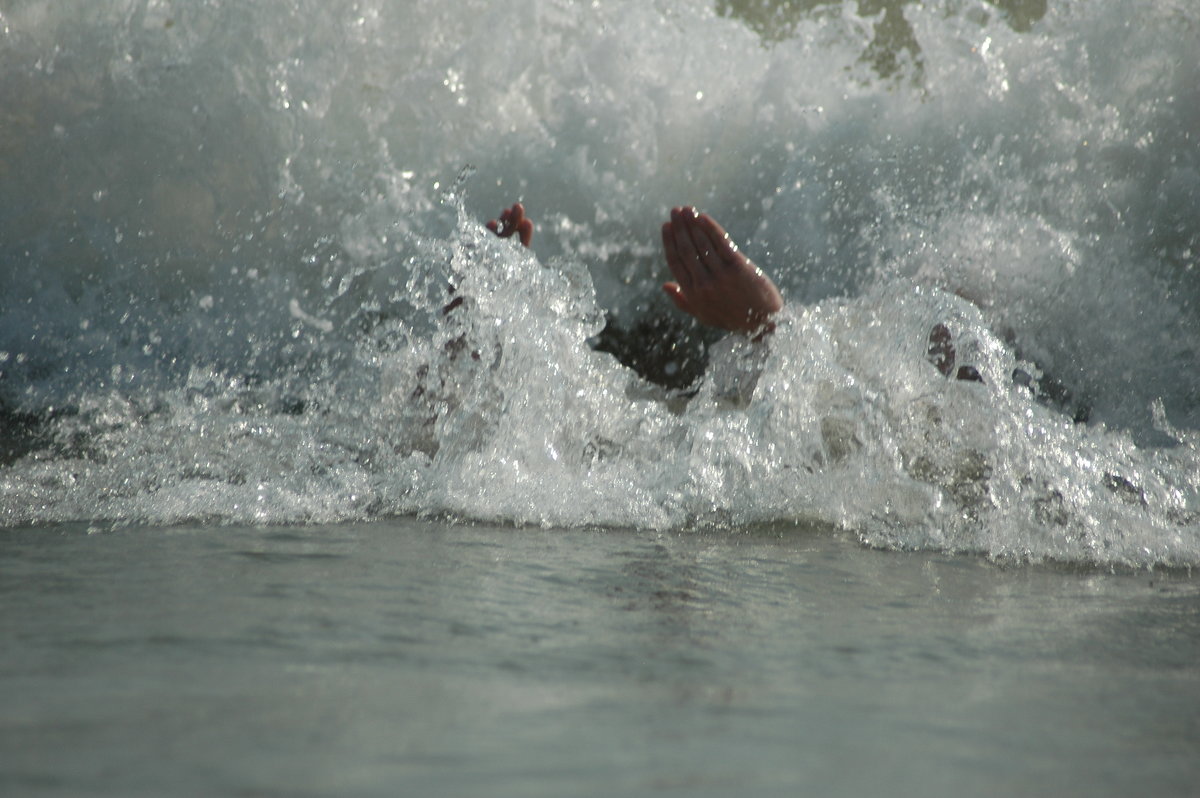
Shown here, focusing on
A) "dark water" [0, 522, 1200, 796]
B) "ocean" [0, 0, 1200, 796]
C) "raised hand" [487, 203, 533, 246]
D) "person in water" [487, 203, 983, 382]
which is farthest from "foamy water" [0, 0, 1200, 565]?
"dark water" [0, 522, 1200, 796]

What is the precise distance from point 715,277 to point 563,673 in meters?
1.89

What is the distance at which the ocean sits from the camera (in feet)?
2.40

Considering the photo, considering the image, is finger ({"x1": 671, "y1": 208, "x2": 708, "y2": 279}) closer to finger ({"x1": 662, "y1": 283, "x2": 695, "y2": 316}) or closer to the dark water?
finger ({"x1": 662, "y1": 283, "x2": 695, "y2": 316})

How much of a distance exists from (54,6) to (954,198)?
2.72 m

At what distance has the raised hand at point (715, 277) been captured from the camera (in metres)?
2.55

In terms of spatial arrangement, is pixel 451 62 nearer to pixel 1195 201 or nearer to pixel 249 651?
pixel 1195 201

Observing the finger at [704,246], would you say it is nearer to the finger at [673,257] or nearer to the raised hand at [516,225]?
the finger at [673,257]

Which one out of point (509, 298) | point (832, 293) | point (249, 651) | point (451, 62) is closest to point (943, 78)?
point (832, 293)

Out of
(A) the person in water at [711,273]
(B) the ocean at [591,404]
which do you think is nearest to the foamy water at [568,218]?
(B) the ocean at [591,404]

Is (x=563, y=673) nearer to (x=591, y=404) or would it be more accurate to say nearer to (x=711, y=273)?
(x=591, y=404)

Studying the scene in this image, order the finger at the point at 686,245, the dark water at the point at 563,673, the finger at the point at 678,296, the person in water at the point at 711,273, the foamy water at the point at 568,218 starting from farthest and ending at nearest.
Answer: the finger at the point at 678,296, the finger at the point at 686,245, the person in water at the point at 711,273, the foamy water at the point at 568,218, the dark water at the point at 563,673

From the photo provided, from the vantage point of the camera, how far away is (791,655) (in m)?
0.93

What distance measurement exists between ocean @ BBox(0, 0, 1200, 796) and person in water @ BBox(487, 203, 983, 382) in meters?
0.10

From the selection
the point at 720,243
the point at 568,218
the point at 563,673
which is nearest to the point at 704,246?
the point at 720,243
